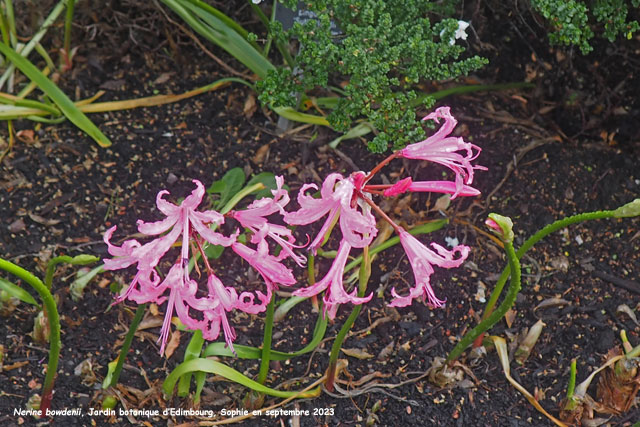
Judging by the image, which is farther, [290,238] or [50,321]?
[50,321]

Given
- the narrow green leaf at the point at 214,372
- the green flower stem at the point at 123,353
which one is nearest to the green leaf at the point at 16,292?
the green flower stem at the point at 123,353

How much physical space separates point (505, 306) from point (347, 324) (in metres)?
0.39

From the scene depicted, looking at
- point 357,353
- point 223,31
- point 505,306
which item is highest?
point 223,31

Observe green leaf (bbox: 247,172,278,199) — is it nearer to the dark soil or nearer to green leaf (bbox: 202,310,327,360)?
the dark soil

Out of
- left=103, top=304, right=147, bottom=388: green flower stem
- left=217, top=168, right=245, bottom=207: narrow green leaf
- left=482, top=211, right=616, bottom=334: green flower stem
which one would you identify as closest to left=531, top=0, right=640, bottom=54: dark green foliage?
left=482, top=211, right=616, bottom=334: green flower stem

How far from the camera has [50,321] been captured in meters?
1.81

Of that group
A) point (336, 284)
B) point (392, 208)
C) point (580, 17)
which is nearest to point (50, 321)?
point (336, 284)

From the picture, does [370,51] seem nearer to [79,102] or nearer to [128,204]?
[128,204]

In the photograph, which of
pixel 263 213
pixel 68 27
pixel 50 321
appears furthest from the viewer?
pixel 68 27

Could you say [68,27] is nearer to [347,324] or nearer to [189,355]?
[189,355]

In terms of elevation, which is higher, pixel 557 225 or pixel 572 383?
pixel 557 225

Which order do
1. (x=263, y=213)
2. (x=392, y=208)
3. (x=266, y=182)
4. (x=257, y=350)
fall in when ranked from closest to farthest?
→ (x=263, y=213), (x=257, y=350), (x=266, y=182), (x=392, y=208)

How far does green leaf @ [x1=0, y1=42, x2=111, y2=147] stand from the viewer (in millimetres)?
2594

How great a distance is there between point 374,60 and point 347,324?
A: 78cm
